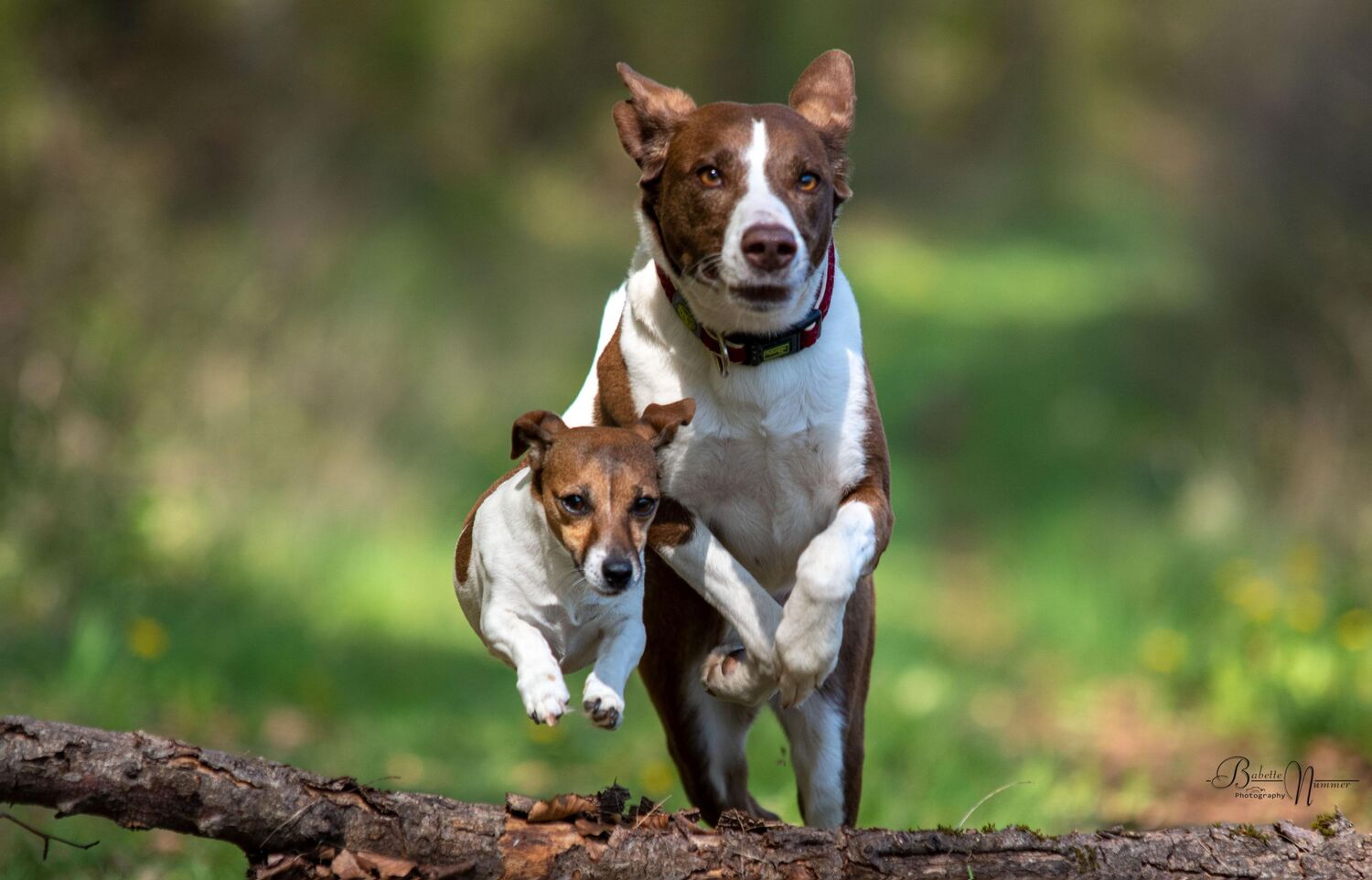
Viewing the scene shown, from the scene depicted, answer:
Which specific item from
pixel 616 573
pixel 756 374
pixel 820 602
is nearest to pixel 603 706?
pixel 616 573

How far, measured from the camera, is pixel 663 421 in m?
3.69

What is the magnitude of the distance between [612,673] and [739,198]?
1.13 metres

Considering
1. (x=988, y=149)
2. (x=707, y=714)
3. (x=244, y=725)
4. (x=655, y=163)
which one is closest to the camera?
(x=655, y=163)

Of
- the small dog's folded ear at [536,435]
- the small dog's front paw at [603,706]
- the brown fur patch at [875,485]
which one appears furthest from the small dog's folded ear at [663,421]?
the small dog's front paw at [603,706]

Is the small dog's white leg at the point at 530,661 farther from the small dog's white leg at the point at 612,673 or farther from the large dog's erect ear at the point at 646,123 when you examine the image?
the large dog's erect ear at the point at 646,123

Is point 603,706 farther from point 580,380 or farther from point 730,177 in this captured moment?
point 580,380

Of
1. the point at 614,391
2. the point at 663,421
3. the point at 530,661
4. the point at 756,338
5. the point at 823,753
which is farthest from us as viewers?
the point at 823,753

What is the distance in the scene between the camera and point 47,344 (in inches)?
318

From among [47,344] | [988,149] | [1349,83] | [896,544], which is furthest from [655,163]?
[988,149]

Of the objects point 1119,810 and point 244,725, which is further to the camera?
point 244,725

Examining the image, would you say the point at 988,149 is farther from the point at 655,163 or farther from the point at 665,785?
the point at 655,163

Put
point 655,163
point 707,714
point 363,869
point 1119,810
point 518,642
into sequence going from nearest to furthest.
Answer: point 363,869, point 518,642, point 655,163, point 707,714, point 1119,810

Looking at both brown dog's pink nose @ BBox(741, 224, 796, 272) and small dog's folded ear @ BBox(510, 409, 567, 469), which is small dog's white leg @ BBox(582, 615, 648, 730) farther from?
brown dog's pink nose @ BBox(741, 224, 796, 272)

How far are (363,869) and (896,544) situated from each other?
859 cm
